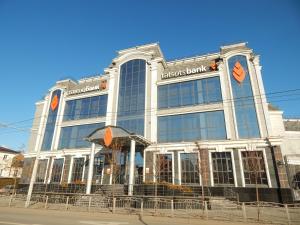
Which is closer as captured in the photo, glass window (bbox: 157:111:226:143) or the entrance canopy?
the entrance canopy

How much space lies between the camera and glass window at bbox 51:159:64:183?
3278 cm

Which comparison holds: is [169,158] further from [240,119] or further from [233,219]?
[233,219]

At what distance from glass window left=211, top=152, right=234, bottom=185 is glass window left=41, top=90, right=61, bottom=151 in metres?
26.3

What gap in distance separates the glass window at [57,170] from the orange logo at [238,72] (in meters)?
28.0

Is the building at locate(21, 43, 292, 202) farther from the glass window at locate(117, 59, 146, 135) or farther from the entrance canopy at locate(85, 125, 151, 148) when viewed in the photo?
the entrance canopy at locate(85, 125, 151, 148)

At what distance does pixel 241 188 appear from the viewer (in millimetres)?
23094

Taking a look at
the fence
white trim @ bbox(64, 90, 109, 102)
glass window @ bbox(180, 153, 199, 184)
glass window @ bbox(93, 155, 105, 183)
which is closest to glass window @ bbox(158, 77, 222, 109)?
glass window @ bbox(180, 153, 199, 184)


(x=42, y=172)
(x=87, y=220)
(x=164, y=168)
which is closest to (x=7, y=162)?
(x=42, y=172)

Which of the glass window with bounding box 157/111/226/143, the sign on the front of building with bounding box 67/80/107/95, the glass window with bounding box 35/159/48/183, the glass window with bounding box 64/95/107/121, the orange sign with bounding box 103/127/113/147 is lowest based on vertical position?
the glass window with bounding box 35/159/48/183

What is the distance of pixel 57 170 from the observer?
3319 cm

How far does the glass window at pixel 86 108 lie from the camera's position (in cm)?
3431

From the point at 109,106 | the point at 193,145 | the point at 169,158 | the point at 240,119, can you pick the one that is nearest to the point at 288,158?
the point at 240,119

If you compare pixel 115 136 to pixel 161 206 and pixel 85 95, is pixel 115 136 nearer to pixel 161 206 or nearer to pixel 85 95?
pixel 161 206

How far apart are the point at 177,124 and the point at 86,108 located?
52.2 feet
